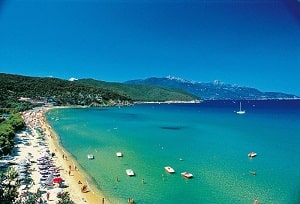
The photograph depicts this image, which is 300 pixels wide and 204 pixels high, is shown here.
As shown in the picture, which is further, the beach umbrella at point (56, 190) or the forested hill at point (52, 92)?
the forested hill at point (52, 92)

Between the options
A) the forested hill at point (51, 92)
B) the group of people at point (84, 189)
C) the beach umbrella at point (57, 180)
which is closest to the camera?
the group of people at point (84, 189)

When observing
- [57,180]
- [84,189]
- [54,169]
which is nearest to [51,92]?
[54,169]

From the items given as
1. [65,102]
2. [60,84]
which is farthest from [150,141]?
[60,84]

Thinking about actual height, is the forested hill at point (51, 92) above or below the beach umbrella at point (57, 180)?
above

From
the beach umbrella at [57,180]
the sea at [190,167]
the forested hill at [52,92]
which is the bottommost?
the sea at [190,167]

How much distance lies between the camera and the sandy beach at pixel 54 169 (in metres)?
19.4

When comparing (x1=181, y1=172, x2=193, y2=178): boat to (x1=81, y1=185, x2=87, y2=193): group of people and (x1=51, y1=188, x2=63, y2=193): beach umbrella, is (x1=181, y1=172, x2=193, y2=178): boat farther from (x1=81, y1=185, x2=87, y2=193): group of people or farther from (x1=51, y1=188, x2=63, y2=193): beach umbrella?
(x1=51, y1=188, x2=63, y2=193): beach umbrella

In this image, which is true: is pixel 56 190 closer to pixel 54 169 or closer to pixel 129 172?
pixel 54 169

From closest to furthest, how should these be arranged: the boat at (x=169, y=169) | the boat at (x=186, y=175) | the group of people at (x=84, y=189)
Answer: the group of people at (x=84, y=189) < the boat at (x=186, y=175) < the boat at (x=169, y=169)

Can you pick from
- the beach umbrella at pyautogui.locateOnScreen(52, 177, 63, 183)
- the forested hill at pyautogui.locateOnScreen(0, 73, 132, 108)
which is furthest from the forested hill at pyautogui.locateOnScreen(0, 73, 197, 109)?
the beach umbrella at pyautogui.locateOnScreen(52, 177, 63, 183)

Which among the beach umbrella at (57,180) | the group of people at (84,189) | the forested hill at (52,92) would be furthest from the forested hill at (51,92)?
the group of people at (84,189)

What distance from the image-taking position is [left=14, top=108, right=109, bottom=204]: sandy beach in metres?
19.4

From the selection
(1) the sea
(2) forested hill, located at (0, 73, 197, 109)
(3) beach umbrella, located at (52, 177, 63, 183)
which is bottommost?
(1) the sea

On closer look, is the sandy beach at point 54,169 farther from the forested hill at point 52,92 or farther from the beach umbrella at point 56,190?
the forested hill at point 52,92
